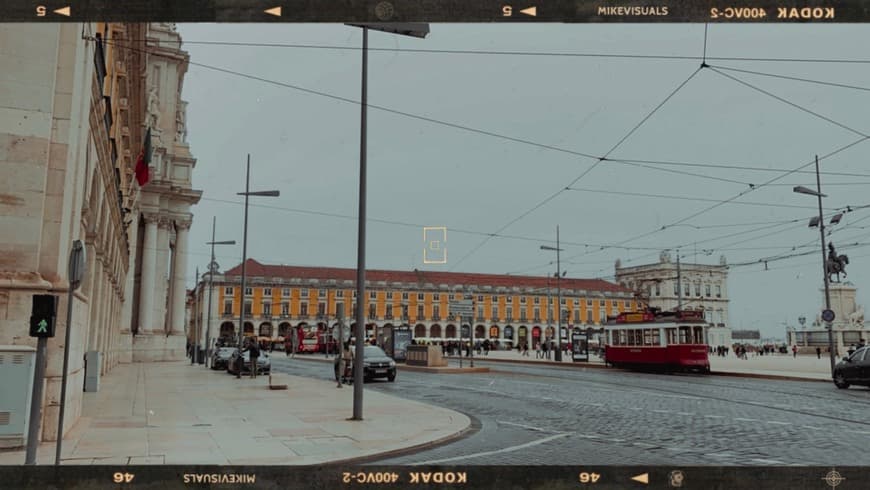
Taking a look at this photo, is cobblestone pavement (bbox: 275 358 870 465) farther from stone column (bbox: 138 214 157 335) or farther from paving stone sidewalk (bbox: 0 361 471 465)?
stone column (bbox: 138 214 157 335)

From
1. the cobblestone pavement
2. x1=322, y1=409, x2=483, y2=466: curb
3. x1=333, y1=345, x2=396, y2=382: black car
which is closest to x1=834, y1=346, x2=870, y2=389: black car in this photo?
the cobblestone pavement

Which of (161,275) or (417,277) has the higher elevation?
(417,277)

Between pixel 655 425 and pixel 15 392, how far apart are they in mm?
10193

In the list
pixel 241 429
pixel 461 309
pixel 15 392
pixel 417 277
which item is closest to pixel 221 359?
pixel 461 309

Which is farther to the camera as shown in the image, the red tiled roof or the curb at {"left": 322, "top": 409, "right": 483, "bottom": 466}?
the red tiled roof

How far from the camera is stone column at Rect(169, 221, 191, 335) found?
5178cm

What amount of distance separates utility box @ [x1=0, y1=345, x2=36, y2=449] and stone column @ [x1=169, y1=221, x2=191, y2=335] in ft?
144

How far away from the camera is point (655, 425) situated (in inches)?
496

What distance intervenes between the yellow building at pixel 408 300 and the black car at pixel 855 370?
295 feet

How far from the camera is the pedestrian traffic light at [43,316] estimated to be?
6.89 meters

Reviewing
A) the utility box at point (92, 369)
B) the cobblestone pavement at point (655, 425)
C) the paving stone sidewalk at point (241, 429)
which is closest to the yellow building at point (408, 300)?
the cobblestone pavement at point (655, 425)

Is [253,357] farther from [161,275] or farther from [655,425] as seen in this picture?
[161,275]

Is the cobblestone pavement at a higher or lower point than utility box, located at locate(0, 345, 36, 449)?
lower

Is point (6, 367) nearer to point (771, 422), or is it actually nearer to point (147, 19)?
point (147, 19)
